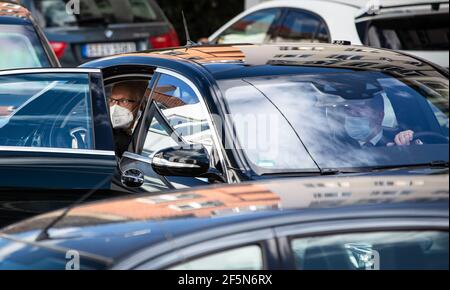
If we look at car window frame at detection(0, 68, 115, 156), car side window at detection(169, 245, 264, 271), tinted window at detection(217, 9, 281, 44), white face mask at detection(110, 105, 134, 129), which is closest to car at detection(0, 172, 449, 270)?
car side window at detection(169, 245, 264, 271)

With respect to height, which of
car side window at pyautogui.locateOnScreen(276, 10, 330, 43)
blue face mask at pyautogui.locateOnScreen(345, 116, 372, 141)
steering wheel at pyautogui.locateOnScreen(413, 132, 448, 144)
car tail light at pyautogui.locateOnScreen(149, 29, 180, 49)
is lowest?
steering wheel at pyautogui.locateOnScreen(413, 132, 448, 144)

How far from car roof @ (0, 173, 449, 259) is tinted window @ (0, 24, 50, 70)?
15.8 feet

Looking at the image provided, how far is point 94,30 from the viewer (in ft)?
43.7

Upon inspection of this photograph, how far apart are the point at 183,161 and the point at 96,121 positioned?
101 cm

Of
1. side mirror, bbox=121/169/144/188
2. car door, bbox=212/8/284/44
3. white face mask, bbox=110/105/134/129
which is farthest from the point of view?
car door, bbox=212/8/284/44

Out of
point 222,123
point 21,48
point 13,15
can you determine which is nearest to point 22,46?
point 21,48

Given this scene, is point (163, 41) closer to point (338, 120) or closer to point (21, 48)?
point (21, 48)

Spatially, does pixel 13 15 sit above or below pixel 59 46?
below

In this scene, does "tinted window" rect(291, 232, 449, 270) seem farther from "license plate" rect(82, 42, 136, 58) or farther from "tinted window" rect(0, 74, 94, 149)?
"license plate" rect(82, 42, 136, 58)

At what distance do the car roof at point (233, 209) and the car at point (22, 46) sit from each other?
4.81 metres

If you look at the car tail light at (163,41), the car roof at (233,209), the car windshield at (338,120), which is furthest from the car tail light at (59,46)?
the car roof at (233,209)

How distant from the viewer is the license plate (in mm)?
13148

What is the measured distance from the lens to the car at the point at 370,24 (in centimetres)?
977

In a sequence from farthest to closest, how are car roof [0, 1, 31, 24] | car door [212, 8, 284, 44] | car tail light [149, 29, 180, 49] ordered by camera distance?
car tail light [149, 29, 180, 49] → car door [212, 8, 284, 44] → car roof [0, 1, 31, 24]
